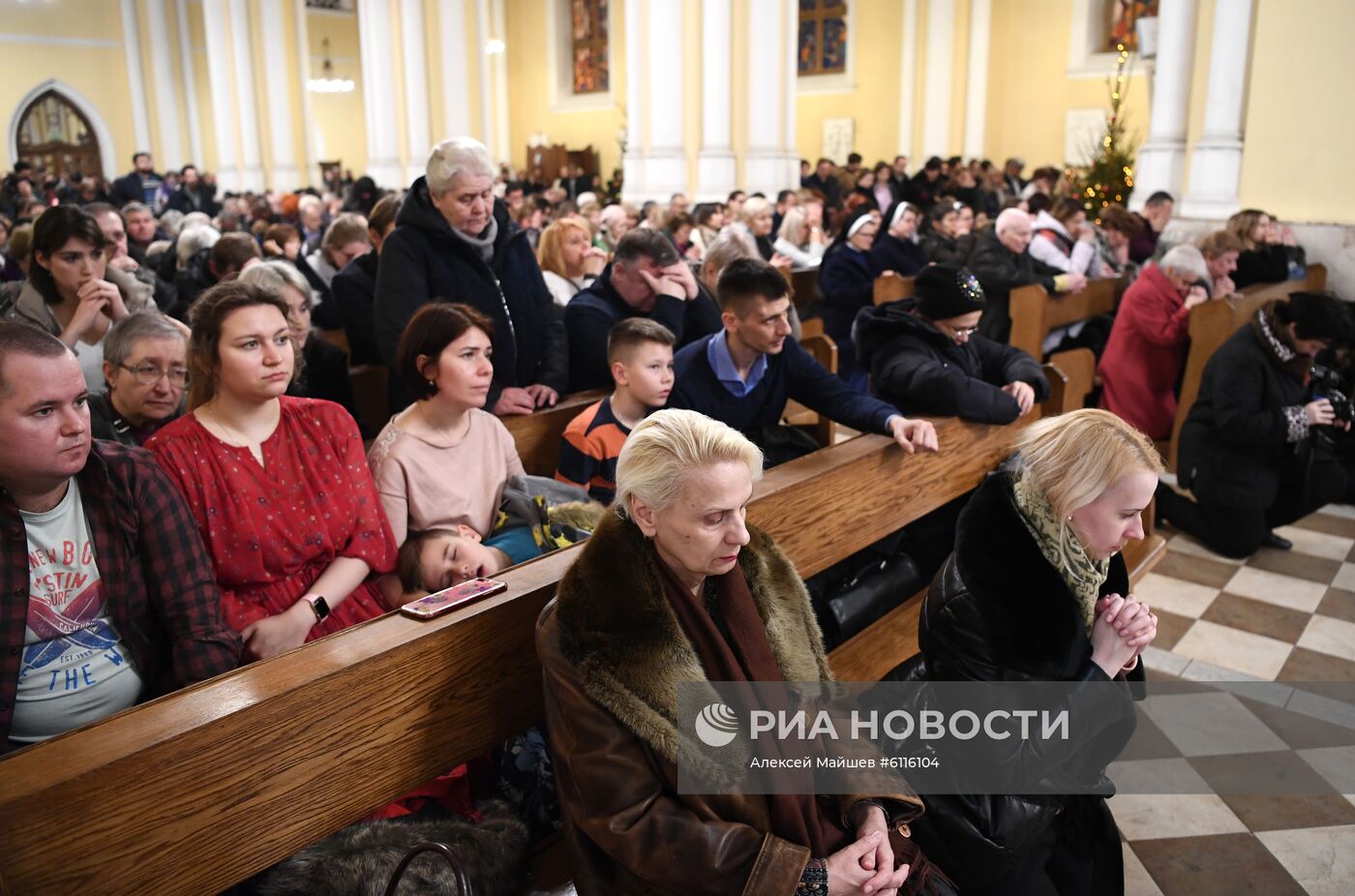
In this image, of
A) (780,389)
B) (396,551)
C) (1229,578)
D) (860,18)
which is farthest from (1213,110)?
(860,18)

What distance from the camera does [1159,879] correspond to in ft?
8.28

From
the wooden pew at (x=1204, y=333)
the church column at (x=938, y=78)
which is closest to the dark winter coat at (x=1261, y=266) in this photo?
the wooden pew at (x=1204, y=333)

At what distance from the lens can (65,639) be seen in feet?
5.77

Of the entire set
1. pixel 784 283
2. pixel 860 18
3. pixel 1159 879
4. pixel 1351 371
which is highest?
pixel 860 18

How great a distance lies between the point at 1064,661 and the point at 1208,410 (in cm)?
302

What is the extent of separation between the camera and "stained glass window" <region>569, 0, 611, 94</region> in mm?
20375

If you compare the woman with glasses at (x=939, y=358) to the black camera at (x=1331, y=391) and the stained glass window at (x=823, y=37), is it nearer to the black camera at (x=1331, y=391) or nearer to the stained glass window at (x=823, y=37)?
the black camera at (x=1331, y=391)

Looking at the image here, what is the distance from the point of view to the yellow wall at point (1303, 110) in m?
6.77

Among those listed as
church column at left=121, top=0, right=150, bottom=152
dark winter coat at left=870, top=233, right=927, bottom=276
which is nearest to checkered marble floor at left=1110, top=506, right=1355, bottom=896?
dark winter coat at left=870, top=233, right=927, bottom=276

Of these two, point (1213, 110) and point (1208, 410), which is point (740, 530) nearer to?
point (1208, 410)

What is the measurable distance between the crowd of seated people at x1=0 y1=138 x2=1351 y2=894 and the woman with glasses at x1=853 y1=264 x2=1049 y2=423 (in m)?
0.01

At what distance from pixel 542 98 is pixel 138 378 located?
20623mm

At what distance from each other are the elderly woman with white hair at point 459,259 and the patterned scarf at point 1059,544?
5.54 ft

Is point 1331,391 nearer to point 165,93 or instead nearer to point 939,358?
point 939,358
